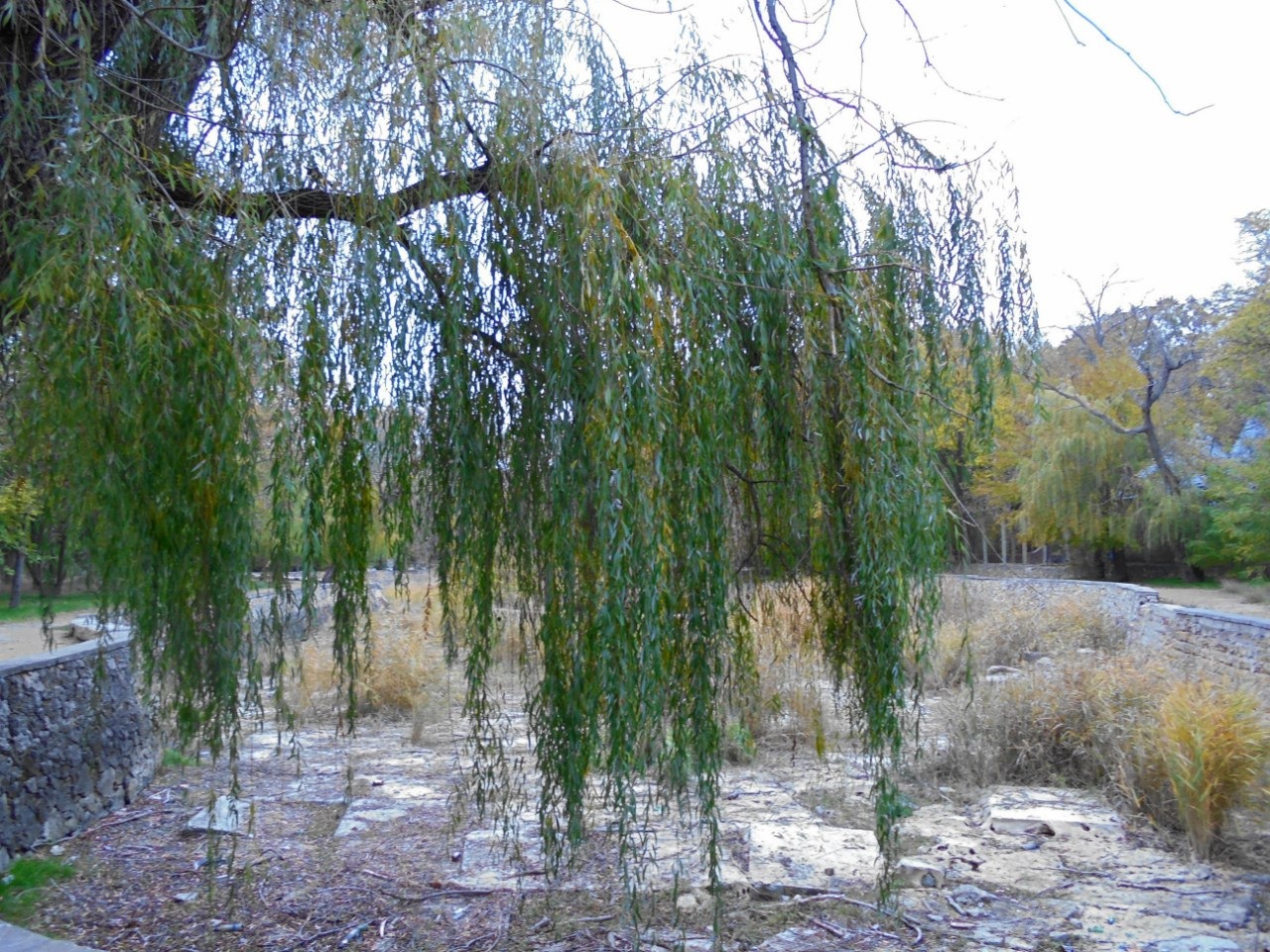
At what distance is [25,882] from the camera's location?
607 centimetres

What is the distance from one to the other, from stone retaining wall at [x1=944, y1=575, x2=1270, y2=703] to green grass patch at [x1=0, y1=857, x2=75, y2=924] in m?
5.43

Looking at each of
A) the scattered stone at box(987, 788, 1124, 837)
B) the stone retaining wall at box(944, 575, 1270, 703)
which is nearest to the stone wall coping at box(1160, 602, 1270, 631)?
the stone retaining wall at box(944, 575, 1270, 703)

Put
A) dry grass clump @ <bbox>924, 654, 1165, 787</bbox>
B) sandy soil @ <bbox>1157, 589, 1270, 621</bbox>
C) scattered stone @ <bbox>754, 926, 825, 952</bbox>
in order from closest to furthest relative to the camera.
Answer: scattered stone @ <bbox>754, 926, 825, 952</bbox> → dry grass clump @ <bbox>924, 654, 1165, 787</bbox> → sandy soil @ <bbox>1157, 589, 1270, 621</bbox>

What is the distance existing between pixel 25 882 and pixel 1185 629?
34.2 ft

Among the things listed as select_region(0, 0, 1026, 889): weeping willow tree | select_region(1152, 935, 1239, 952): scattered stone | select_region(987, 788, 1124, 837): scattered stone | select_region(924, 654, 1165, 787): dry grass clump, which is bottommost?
select_region(1152, 935, 1239, 952): scattered stone

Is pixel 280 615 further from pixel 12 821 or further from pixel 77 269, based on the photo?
pixel 12 821

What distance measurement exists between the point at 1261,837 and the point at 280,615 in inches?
232

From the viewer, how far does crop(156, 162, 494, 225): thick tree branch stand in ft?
12.5

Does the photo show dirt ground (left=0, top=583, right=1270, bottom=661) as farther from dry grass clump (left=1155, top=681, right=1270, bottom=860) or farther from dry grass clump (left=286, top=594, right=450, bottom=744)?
dry grass clump (left=1155, top=681, right=1270, bottom=860)

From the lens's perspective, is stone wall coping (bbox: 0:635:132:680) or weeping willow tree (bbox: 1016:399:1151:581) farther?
weeping willow tree (bbox: 1016:399:1151:581)

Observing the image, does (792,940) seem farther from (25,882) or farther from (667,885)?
(25,882)

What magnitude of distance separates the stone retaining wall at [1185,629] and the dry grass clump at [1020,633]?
0.30m

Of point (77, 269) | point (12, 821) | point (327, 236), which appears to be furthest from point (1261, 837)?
point (12, 821)

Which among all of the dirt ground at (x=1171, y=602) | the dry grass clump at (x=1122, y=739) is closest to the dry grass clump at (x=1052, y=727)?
the dry grass clump at (x=1122, y=739)
